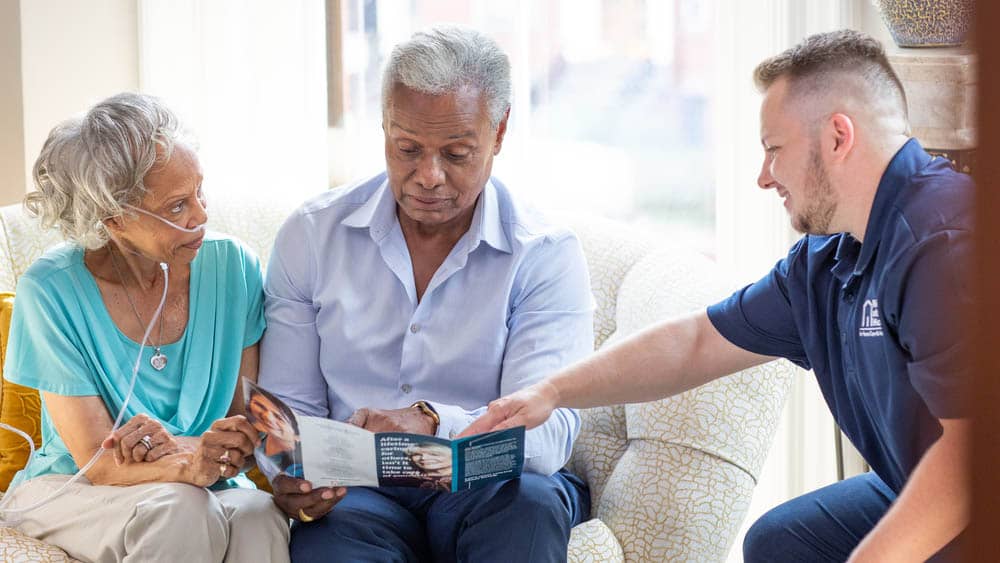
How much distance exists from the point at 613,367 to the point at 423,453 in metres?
0.40

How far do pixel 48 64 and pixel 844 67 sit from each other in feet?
7.33

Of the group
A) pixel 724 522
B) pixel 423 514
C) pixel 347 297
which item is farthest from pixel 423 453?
pixel 724 522

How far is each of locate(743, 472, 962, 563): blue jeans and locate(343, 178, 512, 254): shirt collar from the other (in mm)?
653

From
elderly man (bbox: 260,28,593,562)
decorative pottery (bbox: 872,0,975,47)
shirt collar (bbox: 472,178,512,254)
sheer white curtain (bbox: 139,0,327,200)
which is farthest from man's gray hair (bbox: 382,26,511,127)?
sheer white curtain (bbox: 139,0,327,200)

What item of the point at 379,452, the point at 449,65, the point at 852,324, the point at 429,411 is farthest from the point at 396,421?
the point at 852,324

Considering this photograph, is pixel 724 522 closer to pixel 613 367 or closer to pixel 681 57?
pixel 613 367

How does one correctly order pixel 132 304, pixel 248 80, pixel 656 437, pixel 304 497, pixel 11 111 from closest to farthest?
pixel 304 497
pixel 132 304
pixel 656 437
pixel 11 111
pixel 248 80

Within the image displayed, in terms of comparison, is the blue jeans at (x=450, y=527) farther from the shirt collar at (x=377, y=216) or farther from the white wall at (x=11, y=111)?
the white wall at (x=11, y=111)

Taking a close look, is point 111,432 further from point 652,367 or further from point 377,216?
point 652,367

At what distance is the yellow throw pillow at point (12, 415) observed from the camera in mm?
2111

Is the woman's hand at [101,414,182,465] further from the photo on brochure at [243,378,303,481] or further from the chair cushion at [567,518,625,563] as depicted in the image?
the chair cushion at [567,518,625,563]

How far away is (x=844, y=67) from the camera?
1.59 meters

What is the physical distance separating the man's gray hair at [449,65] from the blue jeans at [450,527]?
647 mm

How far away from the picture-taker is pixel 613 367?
6.13 ft
